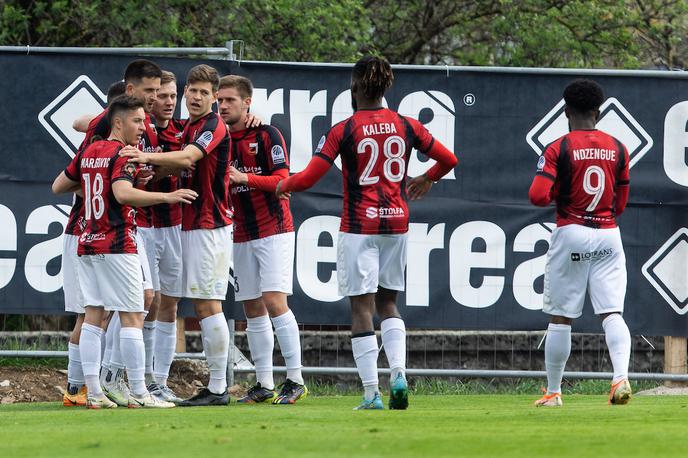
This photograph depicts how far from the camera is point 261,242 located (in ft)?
29.4

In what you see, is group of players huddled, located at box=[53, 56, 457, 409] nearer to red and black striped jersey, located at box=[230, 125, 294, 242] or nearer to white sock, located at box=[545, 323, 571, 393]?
red and black striped jersey, located at box=[230, 125, 294, 242]

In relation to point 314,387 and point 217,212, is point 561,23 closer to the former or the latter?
point 314,387

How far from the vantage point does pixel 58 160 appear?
10.6 meters

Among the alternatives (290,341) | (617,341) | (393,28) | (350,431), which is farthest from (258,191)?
(393,28)

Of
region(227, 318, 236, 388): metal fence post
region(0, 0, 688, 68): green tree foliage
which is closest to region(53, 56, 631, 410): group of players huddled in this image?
region(227, 318, 236, 388): metal fence post

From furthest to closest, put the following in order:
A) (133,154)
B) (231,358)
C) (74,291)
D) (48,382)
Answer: (48,382), (231,358), (74,291), (133,154)

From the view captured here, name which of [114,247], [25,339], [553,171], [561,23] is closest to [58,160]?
[25,339]

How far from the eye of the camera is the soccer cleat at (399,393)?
7.61m

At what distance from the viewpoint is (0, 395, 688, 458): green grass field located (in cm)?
557

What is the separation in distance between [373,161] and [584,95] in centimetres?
152

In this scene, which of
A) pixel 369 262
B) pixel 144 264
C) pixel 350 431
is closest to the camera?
pixel 350 431

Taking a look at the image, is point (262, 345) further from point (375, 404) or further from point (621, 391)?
point (621, 391)

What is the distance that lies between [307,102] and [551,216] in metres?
2.30

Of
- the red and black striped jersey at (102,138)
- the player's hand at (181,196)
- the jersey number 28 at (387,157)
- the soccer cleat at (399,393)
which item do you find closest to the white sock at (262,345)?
the red and black striped jersey at (102,138)
